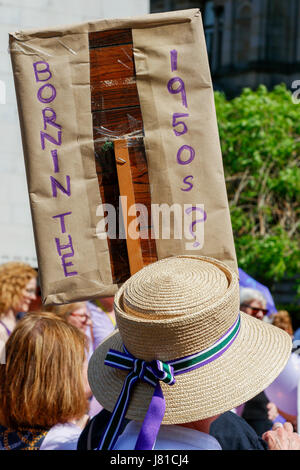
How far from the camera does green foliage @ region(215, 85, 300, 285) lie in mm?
9930

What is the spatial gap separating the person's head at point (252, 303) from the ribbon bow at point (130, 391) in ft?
8.39

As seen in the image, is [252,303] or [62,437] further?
[252,303]

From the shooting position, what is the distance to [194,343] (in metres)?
1.62

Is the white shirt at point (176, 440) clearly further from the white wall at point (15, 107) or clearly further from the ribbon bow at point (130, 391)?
the white wall at point (15, 107)

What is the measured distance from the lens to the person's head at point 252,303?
4188mm

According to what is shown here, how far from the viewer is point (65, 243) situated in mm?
1938

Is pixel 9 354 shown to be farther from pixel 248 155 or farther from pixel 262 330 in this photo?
pixel 248 155

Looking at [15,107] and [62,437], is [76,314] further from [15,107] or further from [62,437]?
[15,107]

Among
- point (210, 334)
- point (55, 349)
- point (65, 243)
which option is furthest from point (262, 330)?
point (55, 349)

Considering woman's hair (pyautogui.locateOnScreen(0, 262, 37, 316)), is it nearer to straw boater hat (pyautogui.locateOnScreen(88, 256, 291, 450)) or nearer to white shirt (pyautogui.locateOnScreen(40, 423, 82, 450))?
white shirt (pyautogui.locateOnScreen(40, 423, 82, 450))

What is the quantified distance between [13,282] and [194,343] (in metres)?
2.68

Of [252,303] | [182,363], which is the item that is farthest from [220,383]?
[252,303]

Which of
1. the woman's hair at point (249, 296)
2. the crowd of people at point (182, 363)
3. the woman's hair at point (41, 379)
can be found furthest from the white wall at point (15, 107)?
the crowd of people at point (182, 363)
